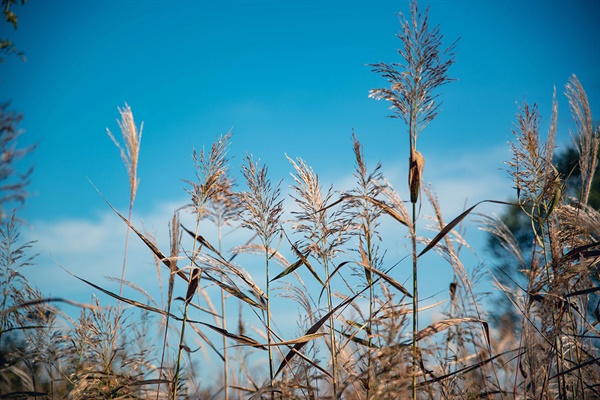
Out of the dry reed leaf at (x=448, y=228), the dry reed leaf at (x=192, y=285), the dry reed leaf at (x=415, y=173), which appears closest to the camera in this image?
the dry reed leaf at (x=448, y=228)

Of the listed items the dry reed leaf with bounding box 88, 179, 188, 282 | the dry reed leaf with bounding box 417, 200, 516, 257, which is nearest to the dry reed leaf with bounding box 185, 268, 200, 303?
the dry reed leaf with bounding box 88, 179, 188, 282

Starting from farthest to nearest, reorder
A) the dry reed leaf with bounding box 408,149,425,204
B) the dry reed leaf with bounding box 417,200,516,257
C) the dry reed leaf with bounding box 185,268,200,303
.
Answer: the dry reed leaf with bounding box 185,268,200,303 < the dry reed leaf with bounding box 408,149,425,204 < the dry reed leaf with bounding box 417,200,516,257

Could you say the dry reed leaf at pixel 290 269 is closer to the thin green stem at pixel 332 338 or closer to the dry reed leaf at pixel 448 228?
the thin green stem at pixel 332 338

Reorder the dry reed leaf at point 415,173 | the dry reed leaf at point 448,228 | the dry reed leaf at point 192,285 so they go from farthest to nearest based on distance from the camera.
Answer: the dry reed leaf at point 192,285 < the dry reed leaf at point 415,173 < the dry reed leaf at point 448,228

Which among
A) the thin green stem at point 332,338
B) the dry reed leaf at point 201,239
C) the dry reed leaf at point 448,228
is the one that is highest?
the dry reed leaf at point 201,239

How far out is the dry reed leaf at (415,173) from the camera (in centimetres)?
206

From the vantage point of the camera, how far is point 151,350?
3139 mm

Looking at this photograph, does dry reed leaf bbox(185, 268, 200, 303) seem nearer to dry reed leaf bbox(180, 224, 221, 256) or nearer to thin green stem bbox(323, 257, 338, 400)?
dry reed leaf bbox(180, 224, 221, 256)

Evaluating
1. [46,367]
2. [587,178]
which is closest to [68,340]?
[46,367]

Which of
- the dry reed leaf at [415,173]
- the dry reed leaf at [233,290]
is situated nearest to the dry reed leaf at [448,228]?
the dry reed leaf at [415,173]

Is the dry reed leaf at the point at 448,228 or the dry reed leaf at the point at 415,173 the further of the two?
the dry reed leaf at the point at 415,173

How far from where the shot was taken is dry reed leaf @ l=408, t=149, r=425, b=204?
81.0 inches

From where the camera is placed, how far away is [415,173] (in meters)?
2.08

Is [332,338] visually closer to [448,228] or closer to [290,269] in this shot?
[290,269]
